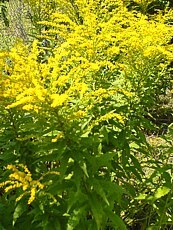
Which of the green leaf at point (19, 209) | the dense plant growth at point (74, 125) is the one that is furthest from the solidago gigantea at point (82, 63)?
the green leaf at point (19, 209)

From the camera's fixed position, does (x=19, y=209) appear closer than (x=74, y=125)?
No

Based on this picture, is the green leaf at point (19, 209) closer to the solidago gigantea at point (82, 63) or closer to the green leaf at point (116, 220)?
the green leaf at point (116, 220)

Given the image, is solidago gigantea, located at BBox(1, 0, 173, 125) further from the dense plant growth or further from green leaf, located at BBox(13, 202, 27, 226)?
green leaf, located at BBox(13, 202, 27, 226)

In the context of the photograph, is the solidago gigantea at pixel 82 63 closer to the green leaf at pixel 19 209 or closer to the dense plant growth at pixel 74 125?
the dense plant growth at pixel 74 125

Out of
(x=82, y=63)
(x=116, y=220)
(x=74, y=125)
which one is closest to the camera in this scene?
(x=74, y=125)

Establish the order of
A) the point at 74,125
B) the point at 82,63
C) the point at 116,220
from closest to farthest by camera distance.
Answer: the point at 74,125, the point at 116,220, the point at 82,63

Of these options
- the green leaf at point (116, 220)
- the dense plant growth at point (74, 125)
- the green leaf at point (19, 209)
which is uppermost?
the dense plant growth at point (74, 125)

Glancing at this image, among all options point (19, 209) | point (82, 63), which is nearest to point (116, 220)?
point (19, 209)

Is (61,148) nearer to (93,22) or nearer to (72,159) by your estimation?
(72,159)

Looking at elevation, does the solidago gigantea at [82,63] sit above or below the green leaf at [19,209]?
above

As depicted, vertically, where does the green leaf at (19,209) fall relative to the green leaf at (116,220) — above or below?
above

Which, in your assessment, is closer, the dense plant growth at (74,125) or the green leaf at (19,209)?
the dense plant growth at (74,125)

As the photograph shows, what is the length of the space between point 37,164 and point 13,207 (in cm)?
33

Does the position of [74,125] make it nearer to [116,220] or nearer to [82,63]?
[82,63]
